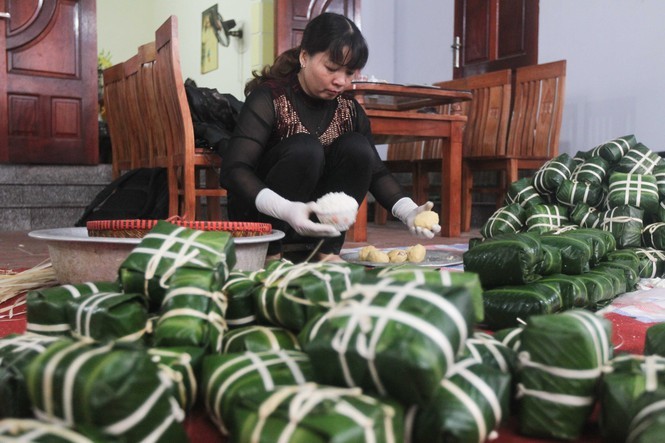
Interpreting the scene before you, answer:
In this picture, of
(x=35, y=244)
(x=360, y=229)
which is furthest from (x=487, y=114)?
(x=35, y=244)

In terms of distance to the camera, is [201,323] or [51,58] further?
[51,58]

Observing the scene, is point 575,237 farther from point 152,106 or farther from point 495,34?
point 495,34

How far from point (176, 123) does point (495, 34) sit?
261 cm

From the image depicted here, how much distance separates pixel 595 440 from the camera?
620 millimetres

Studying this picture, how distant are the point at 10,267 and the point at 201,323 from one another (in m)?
1.51

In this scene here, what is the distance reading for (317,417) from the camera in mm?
448

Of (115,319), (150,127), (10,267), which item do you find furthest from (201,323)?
(150,127)

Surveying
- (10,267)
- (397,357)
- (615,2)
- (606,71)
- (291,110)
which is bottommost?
(10,267)

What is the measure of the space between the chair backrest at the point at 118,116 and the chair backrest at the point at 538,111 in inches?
79.3

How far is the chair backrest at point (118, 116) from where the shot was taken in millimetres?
3104

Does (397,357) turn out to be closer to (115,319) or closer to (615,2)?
(115,319)

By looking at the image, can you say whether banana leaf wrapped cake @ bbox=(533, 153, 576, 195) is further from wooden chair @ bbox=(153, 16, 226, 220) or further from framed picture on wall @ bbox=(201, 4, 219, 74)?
framed picture on wall @ bbox=(201, 4, 219, 74)

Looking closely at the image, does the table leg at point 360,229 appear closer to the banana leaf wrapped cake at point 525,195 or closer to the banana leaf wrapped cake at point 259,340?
the banana leaf wrapped cake at point 525,195

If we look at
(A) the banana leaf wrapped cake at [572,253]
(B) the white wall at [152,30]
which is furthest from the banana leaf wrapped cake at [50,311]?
(B) the white wall at [152,30]
